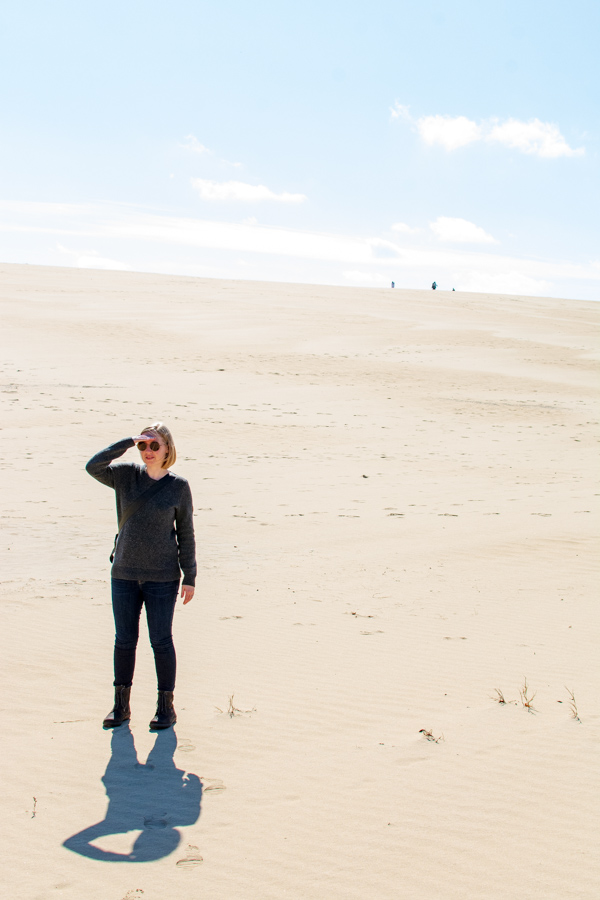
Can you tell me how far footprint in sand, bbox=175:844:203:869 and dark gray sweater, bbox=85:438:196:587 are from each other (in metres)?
1.45

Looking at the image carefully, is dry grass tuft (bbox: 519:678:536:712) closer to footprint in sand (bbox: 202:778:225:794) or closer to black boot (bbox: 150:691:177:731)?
footprint in sand (bbox: 202:778:225:794)

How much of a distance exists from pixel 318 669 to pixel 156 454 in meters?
2.39

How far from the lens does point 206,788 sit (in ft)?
14.0

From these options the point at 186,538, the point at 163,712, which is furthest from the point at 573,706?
the point at 186,538

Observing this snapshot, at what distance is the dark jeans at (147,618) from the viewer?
185 inches

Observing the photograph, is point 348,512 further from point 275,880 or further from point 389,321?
point 389,321

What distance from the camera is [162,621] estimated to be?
4.70 metres

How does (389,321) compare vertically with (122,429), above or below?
above

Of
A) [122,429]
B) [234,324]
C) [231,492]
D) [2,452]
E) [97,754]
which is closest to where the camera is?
[97,754]

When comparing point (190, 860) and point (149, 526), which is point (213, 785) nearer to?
point (190, 860)

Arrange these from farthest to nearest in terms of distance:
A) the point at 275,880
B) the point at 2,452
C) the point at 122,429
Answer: the point at 122,429 → the point at 2,452 → the point at 275,880

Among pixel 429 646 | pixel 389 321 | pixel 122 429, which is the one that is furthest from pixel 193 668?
pixel 389 321

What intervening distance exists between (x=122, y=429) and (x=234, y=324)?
1795cm

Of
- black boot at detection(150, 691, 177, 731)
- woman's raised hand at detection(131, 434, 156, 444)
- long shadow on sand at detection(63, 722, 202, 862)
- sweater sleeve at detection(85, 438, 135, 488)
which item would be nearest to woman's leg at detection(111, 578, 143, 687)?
black boot at detection(150, 691, 177, 731)
